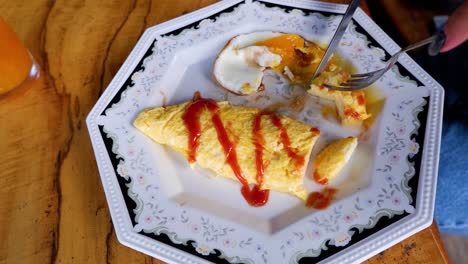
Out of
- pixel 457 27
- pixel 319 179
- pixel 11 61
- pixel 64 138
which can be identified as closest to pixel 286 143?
pixel 319 179

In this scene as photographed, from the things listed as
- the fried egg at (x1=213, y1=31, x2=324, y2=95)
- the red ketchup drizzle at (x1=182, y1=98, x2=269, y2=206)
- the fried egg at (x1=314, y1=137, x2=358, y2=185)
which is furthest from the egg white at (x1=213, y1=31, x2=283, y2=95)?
the fried egg at (x1=314, y1=137, x2=358, y2=185)

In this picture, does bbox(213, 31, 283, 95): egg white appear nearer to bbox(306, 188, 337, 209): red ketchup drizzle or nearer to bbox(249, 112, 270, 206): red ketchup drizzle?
bbox(249, 112, 270, 206): red ketchup drizzle

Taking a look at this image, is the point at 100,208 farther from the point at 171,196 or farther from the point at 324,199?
the point at 324,199

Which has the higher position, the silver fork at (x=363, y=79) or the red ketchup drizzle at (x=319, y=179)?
the silver fork at (x=363, y=79)

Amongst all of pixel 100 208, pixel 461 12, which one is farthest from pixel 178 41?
pixel 461 12

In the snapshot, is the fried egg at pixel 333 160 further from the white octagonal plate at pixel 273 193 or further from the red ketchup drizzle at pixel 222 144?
the red ketchup drizzle at pixel 222 144

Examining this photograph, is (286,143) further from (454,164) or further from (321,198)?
(454,164)

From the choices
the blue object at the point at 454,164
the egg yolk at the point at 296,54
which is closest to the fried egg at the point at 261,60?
the egg yolk at the point at 296,54
